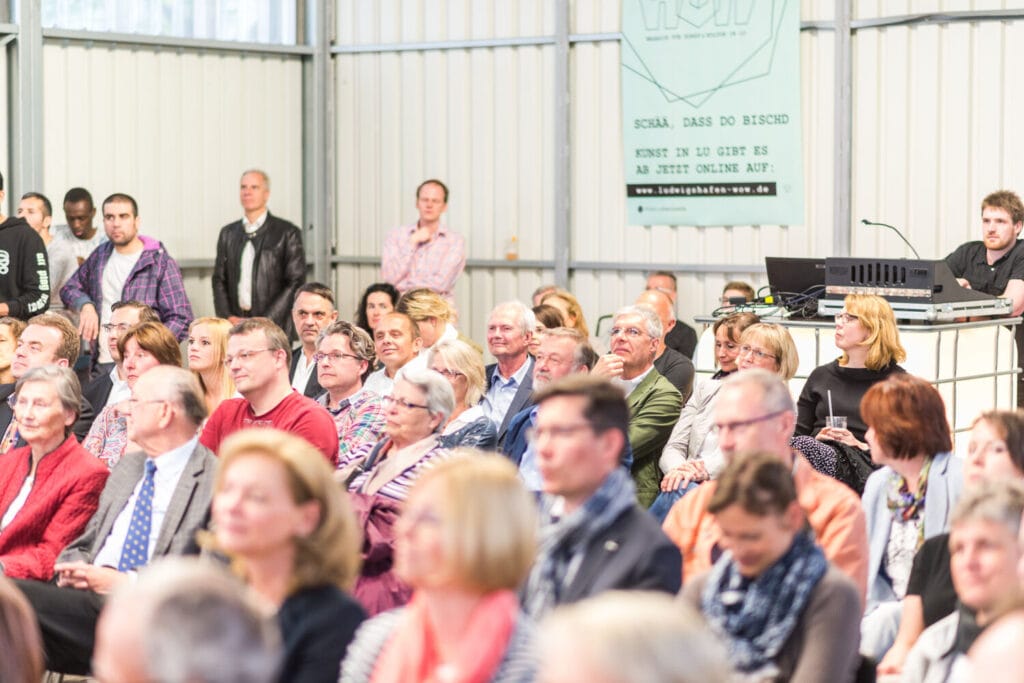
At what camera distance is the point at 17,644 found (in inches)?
108

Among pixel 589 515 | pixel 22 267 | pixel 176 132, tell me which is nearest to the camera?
pixel 589 515

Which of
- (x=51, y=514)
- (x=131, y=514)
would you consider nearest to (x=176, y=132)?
(x=51, y=514)

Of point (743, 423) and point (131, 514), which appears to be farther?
point (131, 514)

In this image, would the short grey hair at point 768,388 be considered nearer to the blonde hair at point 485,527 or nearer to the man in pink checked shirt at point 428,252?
the blonde hair at point 485,527

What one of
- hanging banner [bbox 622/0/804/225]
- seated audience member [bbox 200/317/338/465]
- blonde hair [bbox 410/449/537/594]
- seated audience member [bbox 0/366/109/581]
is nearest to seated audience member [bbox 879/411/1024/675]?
blonde hair [bbox 410/449/537/594]

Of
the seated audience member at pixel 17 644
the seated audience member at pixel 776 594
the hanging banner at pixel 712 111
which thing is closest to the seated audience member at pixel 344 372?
the seated audience member at pixel 776 594

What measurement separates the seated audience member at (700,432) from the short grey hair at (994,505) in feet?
6.58

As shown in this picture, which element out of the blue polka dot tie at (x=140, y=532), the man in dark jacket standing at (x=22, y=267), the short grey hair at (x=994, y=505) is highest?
the man in dark jacket standing at (x=22, y=267)

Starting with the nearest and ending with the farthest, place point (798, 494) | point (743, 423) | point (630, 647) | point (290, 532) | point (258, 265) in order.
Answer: point (630, 647)
point (290, 532)
point (798, 494)
point (743, 423)
point (258, 265)

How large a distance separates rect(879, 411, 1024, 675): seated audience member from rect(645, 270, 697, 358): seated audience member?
185 inches

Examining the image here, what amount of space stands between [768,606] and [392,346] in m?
3.65

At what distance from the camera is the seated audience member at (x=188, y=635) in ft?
6.74

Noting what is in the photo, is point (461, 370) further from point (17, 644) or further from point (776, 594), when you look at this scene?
point (17, 644)

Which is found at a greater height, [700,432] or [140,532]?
[700,432]
